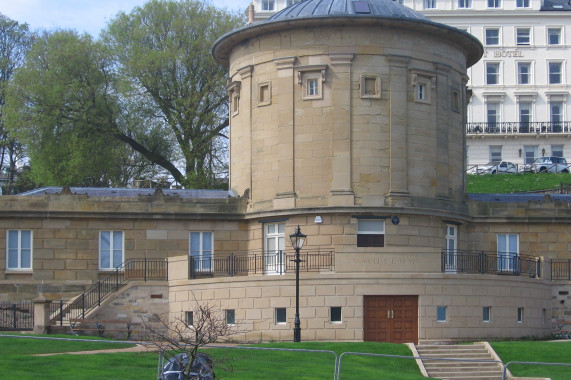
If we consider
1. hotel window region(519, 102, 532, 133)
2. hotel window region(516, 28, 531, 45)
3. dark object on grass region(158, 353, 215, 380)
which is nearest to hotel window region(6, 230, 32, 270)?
dark object on grass region(158, 353, 215, 380)

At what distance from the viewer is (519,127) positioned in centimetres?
9494

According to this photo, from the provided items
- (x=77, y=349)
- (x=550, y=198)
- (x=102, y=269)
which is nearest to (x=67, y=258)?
(x=102, y=269)

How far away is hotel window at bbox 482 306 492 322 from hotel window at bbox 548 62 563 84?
58419 mm

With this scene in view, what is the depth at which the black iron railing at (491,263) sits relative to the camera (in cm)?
4641

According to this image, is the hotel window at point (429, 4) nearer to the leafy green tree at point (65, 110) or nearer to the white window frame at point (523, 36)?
the white window frame at point (523, 36)

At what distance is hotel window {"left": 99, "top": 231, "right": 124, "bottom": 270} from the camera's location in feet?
152

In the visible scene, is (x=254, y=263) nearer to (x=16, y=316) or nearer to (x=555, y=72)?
(x=16, y=316)

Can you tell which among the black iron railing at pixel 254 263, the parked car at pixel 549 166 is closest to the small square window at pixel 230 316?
the black iron railing at pixel 254 263

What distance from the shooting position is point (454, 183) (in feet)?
156

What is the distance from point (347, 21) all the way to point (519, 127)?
53.1 m

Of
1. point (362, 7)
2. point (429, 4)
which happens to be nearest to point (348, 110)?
point (362, 7)

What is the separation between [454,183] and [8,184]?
41359 millimetres

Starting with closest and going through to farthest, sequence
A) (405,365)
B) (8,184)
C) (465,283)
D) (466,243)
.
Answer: (405,365), (465,283), (466,243), (8,184)

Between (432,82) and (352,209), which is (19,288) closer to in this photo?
(352,209)
